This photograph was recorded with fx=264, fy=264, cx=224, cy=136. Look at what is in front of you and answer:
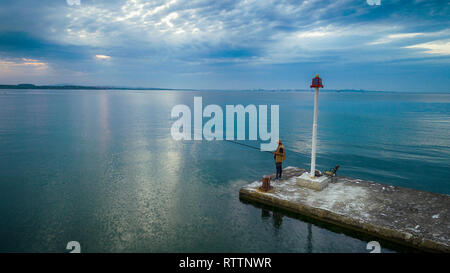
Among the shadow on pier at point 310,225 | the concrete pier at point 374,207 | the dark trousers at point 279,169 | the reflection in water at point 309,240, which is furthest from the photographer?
the dark trousers at point 279,169

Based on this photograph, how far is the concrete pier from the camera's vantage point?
8680 millimetres

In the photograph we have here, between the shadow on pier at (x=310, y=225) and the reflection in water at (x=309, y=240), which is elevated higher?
the shadow on pier at (x=310, y=225)

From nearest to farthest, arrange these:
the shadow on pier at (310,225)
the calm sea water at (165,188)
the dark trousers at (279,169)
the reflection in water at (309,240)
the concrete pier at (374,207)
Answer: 1. the concrete pier at (374,207)
2. the shadow on pier at (310,225)
3. the reflection in water at (309,240)
4. the calm sea water at (165,188)
5. the dark trousers at (279,169)

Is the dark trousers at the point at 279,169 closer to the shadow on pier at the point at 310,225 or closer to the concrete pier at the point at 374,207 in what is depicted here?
the concrete pier at the point at 374,207

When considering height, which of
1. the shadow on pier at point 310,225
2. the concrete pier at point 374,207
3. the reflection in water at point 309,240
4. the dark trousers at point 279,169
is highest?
the dark trousers at point 279,169

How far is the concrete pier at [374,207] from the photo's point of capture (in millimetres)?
8680

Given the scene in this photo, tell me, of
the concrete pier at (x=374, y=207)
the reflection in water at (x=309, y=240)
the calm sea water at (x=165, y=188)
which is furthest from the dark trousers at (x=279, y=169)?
the reflection in water at (x=309, y=240)

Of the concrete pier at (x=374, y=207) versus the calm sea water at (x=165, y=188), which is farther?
the calm sea water at (x=165, y=188)

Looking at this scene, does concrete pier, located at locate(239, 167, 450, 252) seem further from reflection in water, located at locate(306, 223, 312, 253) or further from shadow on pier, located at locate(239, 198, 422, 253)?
reflection in water, located at locate(306, 223, 312, 253)

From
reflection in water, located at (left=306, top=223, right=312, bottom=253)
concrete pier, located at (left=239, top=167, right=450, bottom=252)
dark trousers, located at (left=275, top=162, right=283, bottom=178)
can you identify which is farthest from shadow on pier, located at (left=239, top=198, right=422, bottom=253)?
dark trousers, located at (left=275, top=162, right=283, bottom=178)

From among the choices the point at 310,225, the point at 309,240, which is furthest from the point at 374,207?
the point at 309,240

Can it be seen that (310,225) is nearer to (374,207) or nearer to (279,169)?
(374,207)
